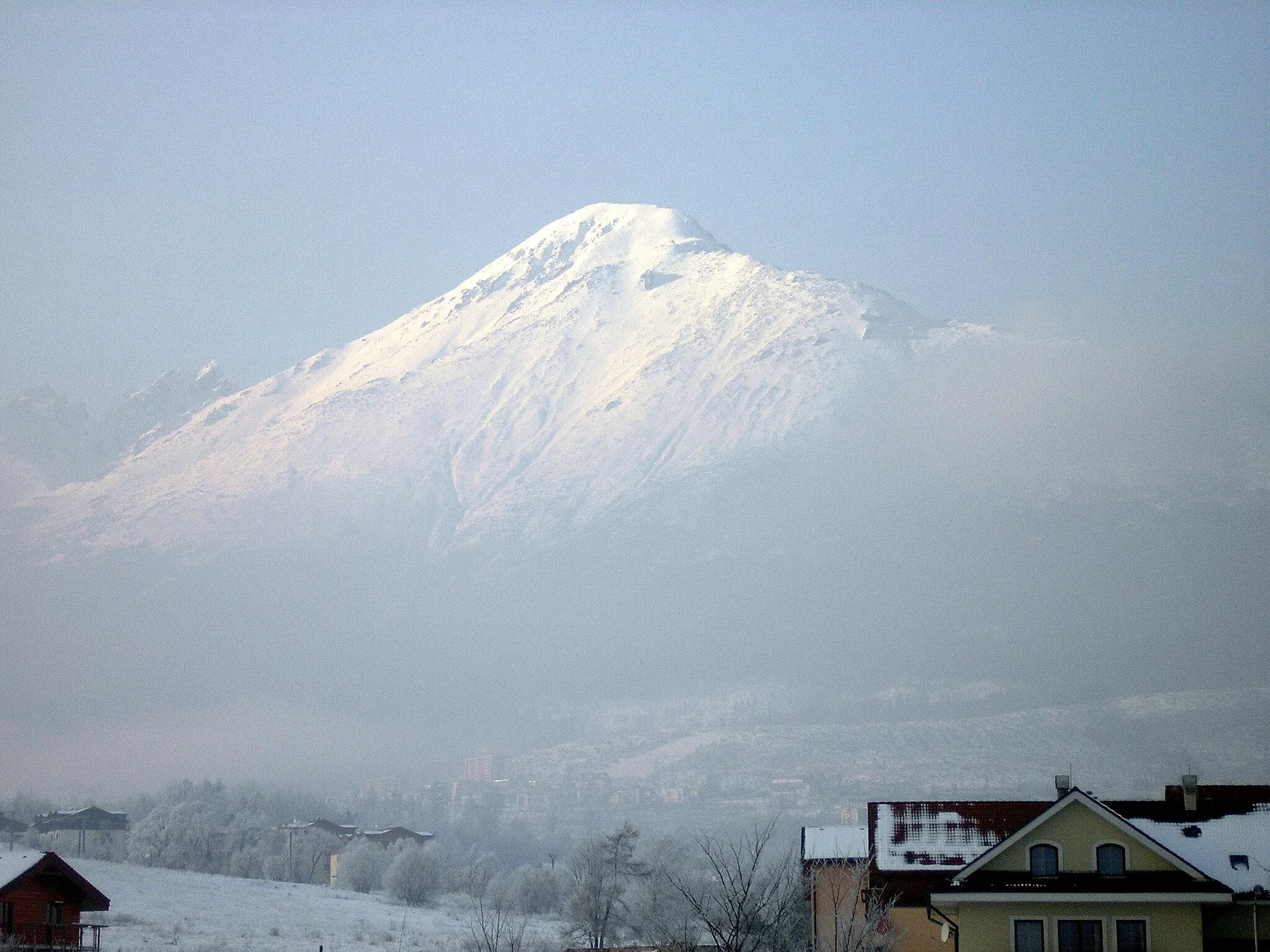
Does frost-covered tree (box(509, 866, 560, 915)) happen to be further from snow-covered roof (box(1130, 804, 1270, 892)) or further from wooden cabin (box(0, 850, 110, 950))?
snow-covered roof (box(1130, 804, 1270, 892))

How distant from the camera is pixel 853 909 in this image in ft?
101

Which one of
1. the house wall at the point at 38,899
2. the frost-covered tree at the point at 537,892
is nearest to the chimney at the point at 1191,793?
the house wall at the point at 38,899

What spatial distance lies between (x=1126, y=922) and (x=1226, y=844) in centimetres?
320

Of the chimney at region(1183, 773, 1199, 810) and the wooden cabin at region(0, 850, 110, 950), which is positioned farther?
the wooden cabin at region(0, 850, 110, 950)

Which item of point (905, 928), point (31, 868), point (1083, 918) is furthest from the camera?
point (31, 868)

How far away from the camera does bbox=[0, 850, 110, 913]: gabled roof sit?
42.6 m

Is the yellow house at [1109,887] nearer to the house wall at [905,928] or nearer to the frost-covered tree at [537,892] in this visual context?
the house wall at [905,928]

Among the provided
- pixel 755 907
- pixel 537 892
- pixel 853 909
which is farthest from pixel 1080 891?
pixel 537 892

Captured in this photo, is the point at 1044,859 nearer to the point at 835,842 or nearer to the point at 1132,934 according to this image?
the point at 1132,934

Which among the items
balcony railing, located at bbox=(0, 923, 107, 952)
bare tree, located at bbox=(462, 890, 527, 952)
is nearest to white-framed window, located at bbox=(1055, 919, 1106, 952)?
bare tree, located at bbox=(462, 890, 527, 952)

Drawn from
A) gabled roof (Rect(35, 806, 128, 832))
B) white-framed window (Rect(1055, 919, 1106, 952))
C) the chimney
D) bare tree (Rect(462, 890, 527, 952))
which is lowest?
bare tree (Rect(462, 890, 527, 952))

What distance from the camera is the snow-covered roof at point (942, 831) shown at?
37.8 metres

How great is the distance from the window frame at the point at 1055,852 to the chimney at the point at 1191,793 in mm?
3966

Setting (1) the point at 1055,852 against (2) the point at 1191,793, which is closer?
(1) the point at 1055,852
